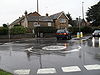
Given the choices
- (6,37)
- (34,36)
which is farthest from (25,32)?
(6,37)

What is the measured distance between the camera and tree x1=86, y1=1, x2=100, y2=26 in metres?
70.2

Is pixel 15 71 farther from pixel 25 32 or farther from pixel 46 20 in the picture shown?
pixel 46 20

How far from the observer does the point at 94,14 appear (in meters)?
73.1

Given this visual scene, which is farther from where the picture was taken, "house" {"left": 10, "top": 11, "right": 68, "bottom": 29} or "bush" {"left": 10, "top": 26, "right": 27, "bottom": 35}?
"house" {"left": 10, "top": 11, "right": 68, "bottom": 29}

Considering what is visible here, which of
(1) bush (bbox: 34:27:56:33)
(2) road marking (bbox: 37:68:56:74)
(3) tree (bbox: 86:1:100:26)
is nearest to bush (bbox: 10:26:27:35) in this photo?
(1) bush (bbox: 34:27:56:33)

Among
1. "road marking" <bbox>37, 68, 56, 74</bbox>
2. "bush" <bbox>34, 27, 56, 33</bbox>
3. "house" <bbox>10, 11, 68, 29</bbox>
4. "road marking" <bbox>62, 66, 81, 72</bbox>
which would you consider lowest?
"road marking" <bbox>37, 68, 56, 74</bbox>

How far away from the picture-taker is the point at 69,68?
357 inches

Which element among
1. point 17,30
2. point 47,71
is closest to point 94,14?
point 17,30

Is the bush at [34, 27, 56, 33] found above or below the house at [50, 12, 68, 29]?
below

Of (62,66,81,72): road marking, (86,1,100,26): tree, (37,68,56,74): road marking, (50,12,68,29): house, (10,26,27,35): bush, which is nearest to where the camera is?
(37,68,56,74): road marking

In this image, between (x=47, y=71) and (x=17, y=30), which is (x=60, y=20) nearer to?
(x=17, y=30)

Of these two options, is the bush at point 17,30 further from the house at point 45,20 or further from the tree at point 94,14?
the tree at point 94,14

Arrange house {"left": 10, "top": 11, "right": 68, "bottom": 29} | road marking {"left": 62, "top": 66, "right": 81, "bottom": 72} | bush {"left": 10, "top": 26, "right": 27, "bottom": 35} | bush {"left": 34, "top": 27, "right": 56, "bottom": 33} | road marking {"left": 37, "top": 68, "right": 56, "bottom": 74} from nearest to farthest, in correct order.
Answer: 1. road marking {"left": 37, "top": 68, "right": 56, "bottom": 74}
2. road marking {"left": 62, "top": 66, "right": 81, "bottom": 72}
3. bush {"left": 10, "top": 26, "right": 27, "bottom": 35}
4. bush {"left": 34, "top": 27, "right": 56, "bottom": 33}
5. house {"left": 10, "top": 11, "right": 68, "bottom": 29}

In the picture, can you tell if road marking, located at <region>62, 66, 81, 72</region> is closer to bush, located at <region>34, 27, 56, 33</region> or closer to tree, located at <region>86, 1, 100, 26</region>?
bush, located at <region>34, 27, 56, 33</region>
